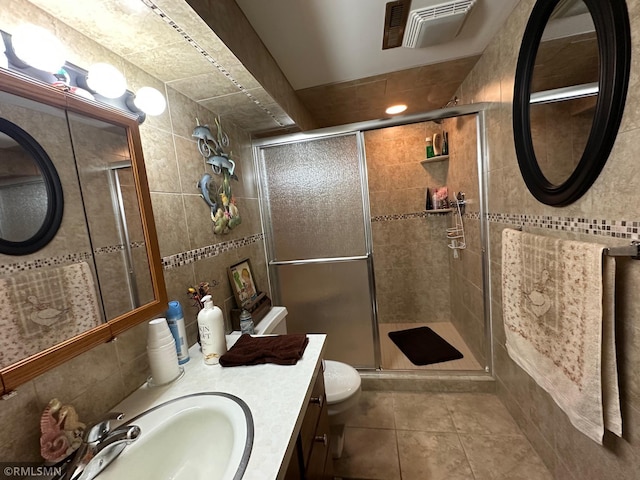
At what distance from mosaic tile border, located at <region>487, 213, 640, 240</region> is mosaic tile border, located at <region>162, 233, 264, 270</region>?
63.9 inches

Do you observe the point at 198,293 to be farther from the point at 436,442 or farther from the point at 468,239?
the point at 468,239

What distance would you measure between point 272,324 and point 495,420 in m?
1.51

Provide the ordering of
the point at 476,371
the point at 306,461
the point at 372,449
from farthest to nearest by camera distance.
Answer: the point at 476,371, the point at 372,449, the point at 306,461

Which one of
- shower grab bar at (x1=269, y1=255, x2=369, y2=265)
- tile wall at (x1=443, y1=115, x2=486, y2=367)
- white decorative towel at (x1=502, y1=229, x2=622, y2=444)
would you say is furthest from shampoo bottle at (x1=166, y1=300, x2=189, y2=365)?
tile wall at (x1=443, y1=115, x2=486, y2=367)

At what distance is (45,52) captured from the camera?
66 centimetres

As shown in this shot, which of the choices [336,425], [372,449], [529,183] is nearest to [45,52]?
[529,183]

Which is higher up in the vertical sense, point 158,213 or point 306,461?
point 158,213

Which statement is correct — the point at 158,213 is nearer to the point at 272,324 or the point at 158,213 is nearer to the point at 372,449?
the point at 272,324

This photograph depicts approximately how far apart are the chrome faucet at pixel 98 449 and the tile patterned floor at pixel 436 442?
1193mm

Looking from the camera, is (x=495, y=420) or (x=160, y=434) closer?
(x=160, y=434)

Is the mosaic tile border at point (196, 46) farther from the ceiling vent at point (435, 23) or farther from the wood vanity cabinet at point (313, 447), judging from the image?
the wood vanity cabinet at point (313, 447)

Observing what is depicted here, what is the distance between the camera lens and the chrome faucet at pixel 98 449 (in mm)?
569

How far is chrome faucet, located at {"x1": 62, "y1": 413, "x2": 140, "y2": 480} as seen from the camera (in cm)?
57

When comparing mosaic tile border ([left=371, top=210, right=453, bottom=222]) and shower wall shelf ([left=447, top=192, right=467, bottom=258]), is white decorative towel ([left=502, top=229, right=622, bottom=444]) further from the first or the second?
mosaic tile border ([left=371, top=210, right=453, bottom=222])
